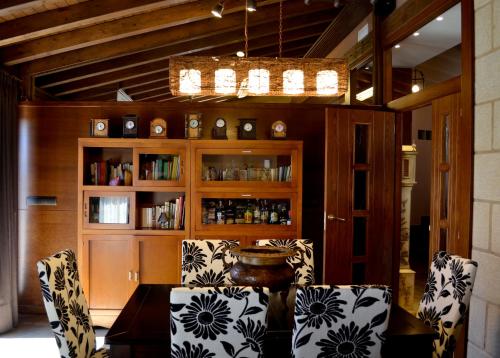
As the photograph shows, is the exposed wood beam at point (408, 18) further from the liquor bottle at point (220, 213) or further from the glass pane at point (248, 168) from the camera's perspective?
the liquor bottle at point (220, 213)

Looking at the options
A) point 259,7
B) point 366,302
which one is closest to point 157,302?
point 366,302

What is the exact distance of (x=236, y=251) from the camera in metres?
2.23

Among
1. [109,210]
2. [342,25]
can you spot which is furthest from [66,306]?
[342,25]

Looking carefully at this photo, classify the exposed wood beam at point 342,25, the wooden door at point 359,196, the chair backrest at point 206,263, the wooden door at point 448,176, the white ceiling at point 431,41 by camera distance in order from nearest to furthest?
the chair backrest at point 206,263, the wooden door at point 448,176, the white ceiling at point 431,41, the wooden door at point 359,196, the exposed wood beam at point 342,25

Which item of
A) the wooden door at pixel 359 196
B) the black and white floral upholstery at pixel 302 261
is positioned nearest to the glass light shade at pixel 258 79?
the black and white floral upholstery at pixel 302 261

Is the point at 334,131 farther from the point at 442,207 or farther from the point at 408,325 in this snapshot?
the point at 408,325

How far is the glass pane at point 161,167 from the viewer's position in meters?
4.13

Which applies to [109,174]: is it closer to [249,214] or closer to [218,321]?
[249,214]

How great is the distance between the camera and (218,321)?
1.54m

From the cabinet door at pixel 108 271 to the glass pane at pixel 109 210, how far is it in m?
0.17

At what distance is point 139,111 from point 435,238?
9.99 feet

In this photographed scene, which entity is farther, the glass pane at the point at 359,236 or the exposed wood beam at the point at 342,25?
the exposed wood beam at the point at 342,25

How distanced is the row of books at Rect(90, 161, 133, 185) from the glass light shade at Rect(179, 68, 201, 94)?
5.14 ft

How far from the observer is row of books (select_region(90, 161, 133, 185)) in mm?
4160
